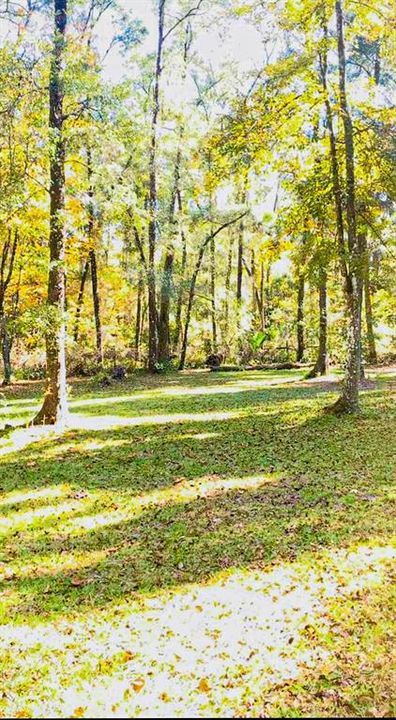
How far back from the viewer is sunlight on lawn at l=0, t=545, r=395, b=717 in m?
3.51

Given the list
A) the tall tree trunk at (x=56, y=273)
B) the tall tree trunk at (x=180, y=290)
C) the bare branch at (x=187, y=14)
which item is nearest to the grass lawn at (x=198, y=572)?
the tall tree trunk at (x=56, y=273)

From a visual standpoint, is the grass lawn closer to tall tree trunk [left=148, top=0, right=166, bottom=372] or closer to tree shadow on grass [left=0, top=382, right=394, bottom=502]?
tree shadow on grass [left=0, top=382, right=394, bottom=502]

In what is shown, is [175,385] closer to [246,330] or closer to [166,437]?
[166,437]

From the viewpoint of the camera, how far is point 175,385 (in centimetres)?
1853

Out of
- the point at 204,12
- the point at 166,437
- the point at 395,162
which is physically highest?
the point at 204,12

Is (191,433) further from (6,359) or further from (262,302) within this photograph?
(262,302)

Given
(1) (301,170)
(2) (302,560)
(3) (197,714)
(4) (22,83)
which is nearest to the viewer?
(3) (197,714)

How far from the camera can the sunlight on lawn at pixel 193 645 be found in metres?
3.51

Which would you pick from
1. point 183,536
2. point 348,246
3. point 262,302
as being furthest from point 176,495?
point 262,302

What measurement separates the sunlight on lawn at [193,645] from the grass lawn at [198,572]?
0.01 metres

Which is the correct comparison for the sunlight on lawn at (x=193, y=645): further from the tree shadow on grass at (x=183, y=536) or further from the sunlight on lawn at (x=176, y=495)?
the sunlight on lawn at (x=176, y=495)

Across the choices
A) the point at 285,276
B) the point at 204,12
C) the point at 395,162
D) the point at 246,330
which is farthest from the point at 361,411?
the point at 285,276

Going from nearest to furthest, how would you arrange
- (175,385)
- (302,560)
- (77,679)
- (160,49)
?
1. (77,679)
2. (302,560)
3. (175,385)
4. (160,49)

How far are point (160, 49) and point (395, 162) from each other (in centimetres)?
1590
